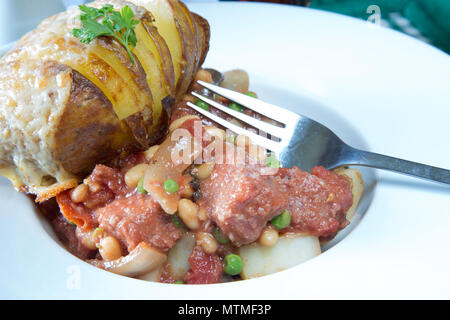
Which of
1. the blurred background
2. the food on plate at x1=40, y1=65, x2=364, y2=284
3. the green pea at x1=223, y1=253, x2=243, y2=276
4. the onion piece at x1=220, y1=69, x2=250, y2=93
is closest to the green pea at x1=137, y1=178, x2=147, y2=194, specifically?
the food on plate at x1=40, y1=65, x2=364, y2=284

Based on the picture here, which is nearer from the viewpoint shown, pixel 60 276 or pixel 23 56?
pixel 60 276

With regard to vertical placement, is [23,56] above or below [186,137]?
above

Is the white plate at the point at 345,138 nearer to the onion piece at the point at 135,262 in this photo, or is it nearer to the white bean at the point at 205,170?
the onion piece at the point at 135,262

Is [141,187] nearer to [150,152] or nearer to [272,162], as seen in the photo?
[150,152]

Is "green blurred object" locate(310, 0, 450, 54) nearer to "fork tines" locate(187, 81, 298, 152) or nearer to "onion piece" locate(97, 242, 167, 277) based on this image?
"fork tines" locate(187, 81, 298, 152)

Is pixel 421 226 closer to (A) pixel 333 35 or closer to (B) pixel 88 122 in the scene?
(B) pixel 88 122

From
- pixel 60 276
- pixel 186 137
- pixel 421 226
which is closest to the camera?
pixel 60 276

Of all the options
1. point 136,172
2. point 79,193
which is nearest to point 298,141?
point 136,172
